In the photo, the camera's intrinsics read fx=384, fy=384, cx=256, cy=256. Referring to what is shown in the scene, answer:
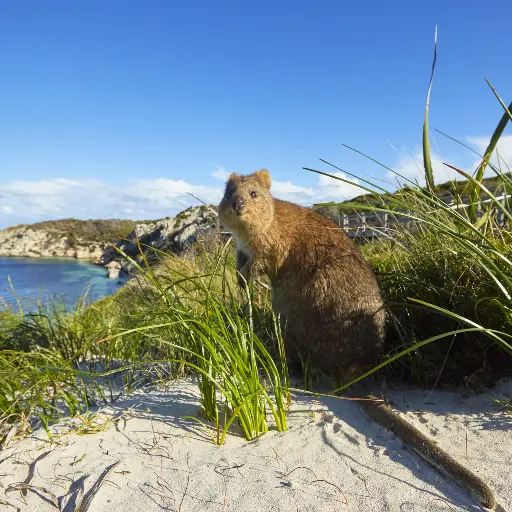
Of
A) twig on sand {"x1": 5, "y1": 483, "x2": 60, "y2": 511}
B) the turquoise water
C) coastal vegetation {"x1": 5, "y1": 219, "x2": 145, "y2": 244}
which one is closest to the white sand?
twig on sand {"x1": 5, "y1": 483, "x2": 60, "y2": 511}

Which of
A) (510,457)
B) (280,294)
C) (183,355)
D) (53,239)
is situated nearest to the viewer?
(510,457)

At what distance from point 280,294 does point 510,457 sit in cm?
207

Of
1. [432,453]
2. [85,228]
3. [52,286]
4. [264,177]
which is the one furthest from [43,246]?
[432,453]

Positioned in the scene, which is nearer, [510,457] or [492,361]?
[510,457]

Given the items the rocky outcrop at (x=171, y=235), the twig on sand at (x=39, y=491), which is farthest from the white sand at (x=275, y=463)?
the rocky outcrop at (x=171, y=235)

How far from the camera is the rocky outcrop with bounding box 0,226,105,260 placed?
126ft

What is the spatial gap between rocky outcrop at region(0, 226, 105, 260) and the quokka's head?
35.8 meters

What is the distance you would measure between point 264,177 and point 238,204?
0.87m

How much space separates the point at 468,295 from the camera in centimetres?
329

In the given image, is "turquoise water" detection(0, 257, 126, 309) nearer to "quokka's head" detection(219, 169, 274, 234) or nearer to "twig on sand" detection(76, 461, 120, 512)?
"quokka's head" detection(219, 169, 274, 234)

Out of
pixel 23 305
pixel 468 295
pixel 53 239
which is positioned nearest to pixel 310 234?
pixel 468 295

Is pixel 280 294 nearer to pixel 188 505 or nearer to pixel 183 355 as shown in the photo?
pixel 183 355

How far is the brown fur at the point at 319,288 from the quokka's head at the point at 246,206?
0.01 meters

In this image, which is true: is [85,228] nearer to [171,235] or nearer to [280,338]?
[171,235]
